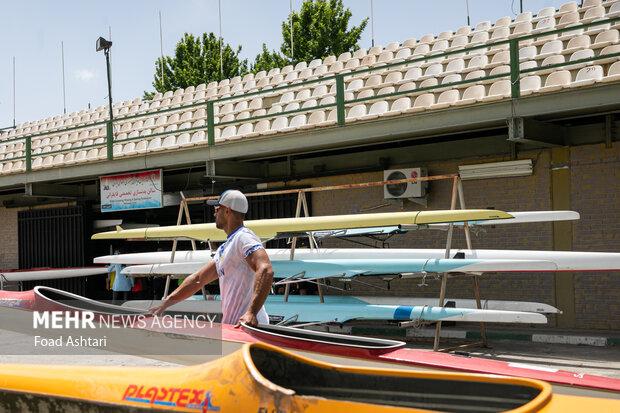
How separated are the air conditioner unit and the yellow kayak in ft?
27.3

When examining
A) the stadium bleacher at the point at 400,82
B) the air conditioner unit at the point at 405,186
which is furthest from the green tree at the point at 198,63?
the air conditioner unit at the point at 405,186

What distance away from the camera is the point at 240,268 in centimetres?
477

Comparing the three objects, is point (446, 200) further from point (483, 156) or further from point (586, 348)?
point (586, 348)

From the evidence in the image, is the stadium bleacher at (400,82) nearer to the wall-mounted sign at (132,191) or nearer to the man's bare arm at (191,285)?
the wall-mounted sign at (132,191)

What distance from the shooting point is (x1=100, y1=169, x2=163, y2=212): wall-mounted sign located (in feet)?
47.1

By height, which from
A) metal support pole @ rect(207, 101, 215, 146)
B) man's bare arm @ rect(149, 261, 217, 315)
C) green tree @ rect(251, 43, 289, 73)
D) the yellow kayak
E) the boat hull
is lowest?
the boat hull

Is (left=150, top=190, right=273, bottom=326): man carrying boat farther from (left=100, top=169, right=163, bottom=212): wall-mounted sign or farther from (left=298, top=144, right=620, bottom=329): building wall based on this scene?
(left=100, top=169, right=163, bottom=212): wall-mounted sign

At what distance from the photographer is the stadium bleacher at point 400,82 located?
397 inches

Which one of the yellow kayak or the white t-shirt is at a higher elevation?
the white t-shirt

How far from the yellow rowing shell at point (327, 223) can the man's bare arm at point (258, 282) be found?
3.61 meters

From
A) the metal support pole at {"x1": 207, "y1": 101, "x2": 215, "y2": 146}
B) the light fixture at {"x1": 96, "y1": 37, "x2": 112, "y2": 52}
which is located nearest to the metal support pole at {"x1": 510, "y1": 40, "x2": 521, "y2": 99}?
the metal support pole at {"x1": 207, "y1": 101, "x2": 215, "y2": 146}

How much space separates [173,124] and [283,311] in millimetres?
8896

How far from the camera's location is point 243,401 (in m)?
2.98

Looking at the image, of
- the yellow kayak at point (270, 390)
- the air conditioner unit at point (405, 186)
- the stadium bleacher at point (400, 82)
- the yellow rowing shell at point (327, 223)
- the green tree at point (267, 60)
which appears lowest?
the yellow kayak at point (270, 390)
